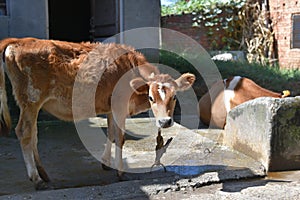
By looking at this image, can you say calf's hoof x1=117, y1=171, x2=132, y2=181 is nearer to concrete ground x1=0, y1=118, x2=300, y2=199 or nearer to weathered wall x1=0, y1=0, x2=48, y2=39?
concrete ground x1=0, y1=118, x2=300, y2=199

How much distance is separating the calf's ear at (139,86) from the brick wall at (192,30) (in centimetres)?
962

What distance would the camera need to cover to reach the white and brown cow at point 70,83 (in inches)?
140

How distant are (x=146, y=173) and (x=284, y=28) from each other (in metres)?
10.1

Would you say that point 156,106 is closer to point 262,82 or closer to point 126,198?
point 126,198

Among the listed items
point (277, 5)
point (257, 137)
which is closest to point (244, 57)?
point (277, 5)

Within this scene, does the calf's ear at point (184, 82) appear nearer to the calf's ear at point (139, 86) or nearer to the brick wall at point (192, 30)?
the calf's ear at point (139, 86)

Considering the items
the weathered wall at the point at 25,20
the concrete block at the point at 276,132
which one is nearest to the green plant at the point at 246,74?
the weathered wall at the point at 25,20

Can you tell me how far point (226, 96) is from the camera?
596cm

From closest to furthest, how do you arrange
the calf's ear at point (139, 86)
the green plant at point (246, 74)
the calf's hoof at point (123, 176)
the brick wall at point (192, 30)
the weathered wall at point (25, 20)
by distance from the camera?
the calf's ear at point (139, 86), the calf's hoof at point (123, 176), the weathered wall at point (25, 20), the green plant at point (246, 74), the brick wall at point (192, 30)

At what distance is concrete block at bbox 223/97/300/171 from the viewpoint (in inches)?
162

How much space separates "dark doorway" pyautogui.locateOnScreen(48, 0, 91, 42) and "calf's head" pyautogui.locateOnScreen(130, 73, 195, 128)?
9.80 metres

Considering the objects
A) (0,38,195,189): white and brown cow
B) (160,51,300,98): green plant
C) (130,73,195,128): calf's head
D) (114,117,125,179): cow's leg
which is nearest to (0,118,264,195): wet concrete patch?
(114,117,125,179): cow's leg

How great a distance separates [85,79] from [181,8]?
426 inches

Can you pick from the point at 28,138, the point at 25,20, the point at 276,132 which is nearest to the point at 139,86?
the point at 28,138
